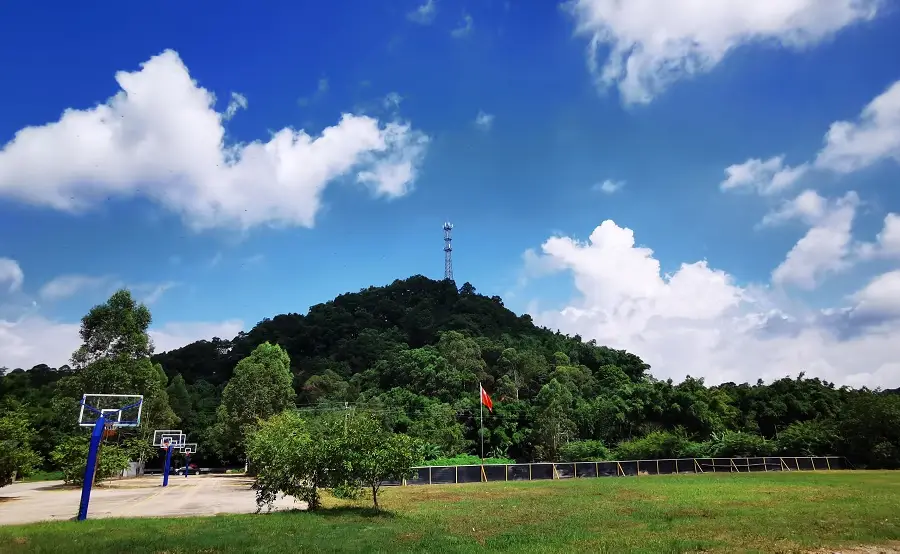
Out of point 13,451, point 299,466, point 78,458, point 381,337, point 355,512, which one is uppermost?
point 381,337

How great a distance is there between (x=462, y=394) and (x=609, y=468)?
107 feet

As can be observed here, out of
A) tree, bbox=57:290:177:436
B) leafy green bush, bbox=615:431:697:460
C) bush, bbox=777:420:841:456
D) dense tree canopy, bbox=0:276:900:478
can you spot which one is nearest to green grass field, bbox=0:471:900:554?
dense tree canopy, bbox=0:276:900:478

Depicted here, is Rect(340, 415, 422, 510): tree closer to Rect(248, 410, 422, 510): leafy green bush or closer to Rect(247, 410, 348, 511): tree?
Rect(248, 410, 422, 510): leafy green bush

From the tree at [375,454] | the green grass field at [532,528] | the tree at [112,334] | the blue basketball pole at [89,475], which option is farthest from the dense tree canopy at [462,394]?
the blue basketball pole at [89,475]

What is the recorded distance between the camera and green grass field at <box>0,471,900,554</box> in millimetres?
12250

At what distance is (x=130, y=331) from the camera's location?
4141 cm

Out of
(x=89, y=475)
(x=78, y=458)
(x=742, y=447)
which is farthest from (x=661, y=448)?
(x=89, y=475)

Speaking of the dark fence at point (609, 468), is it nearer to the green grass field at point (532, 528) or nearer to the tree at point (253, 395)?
the green grass field at point (532, 528)

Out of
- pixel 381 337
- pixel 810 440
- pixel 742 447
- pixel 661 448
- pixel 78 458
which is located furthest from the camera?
pixel 381 337

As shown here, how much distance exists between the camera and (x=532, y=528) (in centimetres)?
1548

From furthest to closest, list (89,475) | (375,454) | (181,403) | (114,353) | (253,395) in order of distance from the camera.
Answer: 1. (181,403)
2. (253,395)
3. (114,353)
4. (375,454)
5. (89,475)

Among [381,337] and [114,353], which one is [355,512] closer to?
[114,353]

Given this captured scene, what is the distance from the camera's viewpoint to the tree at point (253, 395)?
152ft

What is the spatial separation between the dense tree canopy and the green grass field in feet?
36.1
